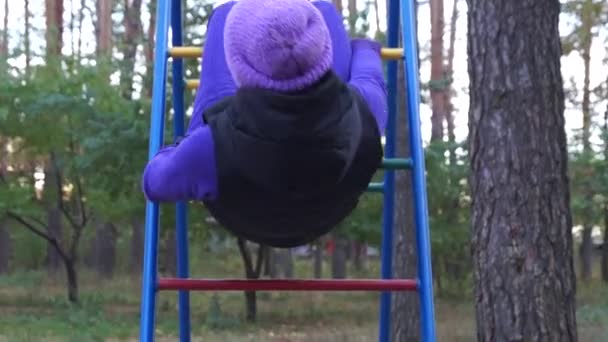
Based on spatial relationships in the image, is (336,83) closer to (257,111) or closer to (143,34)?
(257,111)

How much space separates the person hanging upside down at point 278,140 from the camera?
225 centimetres

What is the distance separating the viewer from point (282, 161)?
2275 mm

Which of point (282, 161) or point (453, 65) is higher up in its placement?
point (453, 65)

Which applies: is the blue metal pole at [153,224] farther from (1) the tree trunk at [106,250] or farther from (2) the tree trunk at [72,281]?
(1) the tree trunk at [106,250]

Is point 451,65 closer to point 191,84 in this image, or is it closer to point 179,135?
point 191,84

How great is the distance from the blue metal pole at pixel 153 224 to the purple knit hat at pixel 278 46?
493mm

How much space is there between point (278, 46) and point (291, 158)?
9.4 inches

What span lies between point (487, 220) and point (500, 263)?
197 mm

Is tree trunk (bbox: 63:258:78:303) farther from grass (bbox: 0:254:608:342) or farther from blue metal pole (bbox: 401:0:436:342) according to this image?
blue metal pole (bbox: 401:0:436:342)

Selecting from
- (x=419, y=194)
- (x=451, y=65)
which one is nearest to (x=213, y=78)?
(x=419, y=194)

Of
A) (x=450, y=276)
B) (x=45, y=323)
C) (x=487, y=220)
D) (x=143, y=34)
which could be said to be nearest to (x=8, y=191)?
(x=45, y=323)

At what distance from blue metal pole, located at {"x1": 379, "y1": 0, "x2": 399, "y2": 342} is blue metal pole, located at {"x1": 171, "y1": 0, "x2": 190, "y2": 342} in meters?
0.66

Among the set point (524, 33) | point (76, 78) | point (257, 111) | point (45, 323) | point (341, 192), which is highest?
point (76, 78)

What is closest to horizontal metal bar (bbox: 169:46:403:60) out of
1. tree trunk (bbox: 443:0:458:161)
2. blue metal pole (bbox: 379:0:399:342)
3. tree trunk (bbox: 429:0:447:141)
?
blue metal pole (bbox: 379:0:399:342)
